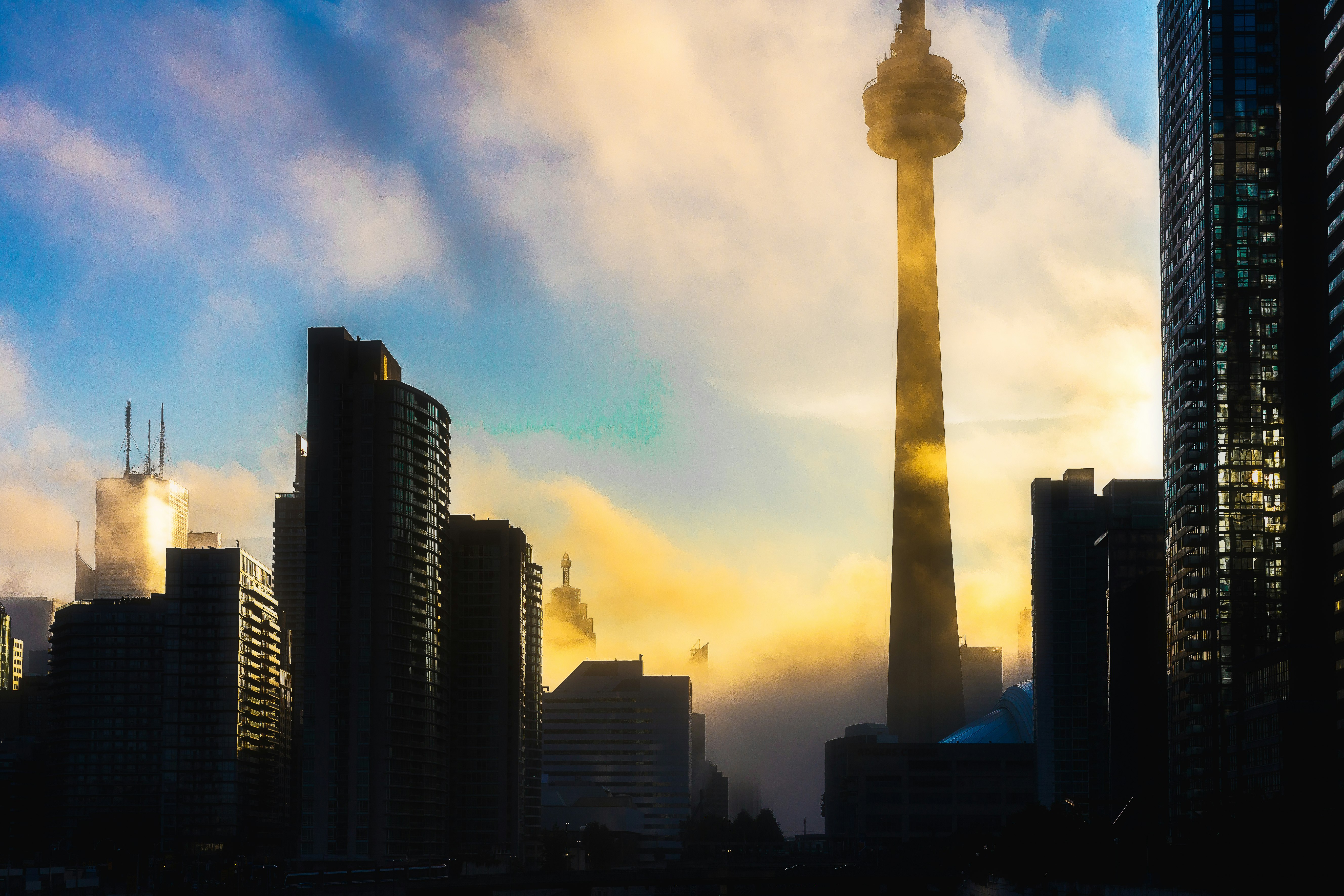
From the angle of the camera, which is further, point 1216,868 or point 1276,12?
point 1276,12

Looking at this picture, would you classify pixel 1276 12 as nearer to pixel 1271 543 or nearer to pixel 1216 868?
pixel 1271 543

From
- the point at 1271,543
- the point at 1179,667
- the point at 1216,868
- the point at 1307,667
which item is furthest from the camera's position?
the point at 1179,667

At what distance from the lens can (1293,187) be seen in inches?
7279

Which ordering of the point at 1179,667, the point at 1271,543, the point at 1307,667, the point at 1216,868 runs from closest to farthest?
1. the point at 1216,868
2. the point at 1307,667
3. the point at 1271,543
4. the point at 1179,667

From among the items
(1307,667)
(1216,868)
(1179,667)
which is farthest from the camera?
(1179,667)

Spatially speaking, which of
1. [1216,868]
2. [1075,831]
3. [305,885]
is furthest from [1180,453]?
[305,885]

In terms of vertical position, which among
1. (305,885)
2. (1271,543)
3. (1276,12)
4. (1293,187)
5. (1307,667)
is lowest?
(305,885)

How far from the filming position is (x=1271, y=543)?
604ft

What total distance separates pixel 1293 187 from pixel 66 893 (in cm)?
14382

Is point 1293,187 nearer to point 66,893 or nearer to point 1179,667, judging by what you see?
point 1179,667

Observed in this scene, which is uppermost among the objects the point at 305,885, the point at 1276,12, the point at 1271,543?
the point at 1276,12

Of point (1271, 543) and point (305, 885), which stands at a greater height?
point (1271, 543)

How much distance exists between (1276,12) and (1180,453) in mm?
47724

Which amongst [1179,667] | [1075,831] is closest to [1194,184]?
[1179,667]
